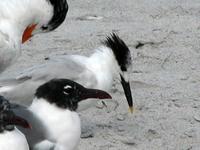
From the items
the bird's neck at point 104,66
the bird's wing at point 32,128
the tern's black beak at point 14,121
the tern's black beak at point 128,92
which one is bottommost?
the tern's black beak at point 128,92

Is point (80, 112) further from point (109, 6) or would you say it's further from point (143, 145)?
point (109, 6)

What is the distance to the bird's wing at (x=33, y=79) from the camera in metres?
5.08

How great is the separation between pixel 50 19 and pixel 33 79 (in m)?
0.38

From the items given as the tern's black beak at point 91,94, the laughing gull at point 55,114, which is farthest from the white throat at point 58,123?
the tern's black beak at point 91,94

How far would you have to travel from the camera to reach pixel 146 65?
609 centimetres

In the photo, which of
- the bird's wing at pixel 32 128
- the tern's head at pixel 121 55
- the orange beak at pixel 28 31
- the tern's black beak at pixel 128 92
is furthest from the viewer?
the tern's head at pixel 121 55

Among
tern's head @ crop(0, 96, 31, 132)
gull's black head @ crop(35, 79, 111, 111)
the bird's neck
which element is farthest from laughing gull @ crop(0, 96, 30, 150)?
the bird's neck

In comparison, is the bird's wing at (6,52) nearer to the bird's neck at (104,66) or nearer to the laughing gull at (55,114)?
the laughing gull at (55,114)

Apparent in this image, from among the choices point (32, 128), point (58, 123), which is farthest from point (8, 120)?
point (58, 123)

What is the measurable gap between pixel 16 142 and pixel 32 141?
0.85 feet

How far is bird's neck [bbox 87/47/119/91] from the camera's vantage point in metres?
5.43

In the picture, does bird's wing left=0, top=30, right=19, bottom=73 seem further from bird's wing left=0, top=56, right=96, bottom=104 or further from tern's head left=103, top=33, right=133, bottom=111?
tern's head left=103, top=33, right=133, bottom=111

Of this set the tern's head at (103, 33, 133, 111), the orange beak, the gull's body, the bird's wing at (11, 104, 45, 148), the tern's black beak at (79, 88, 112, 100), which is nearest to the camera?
the gull's body

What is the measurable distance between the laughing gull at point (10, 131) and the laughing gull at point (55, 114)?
0.19m
